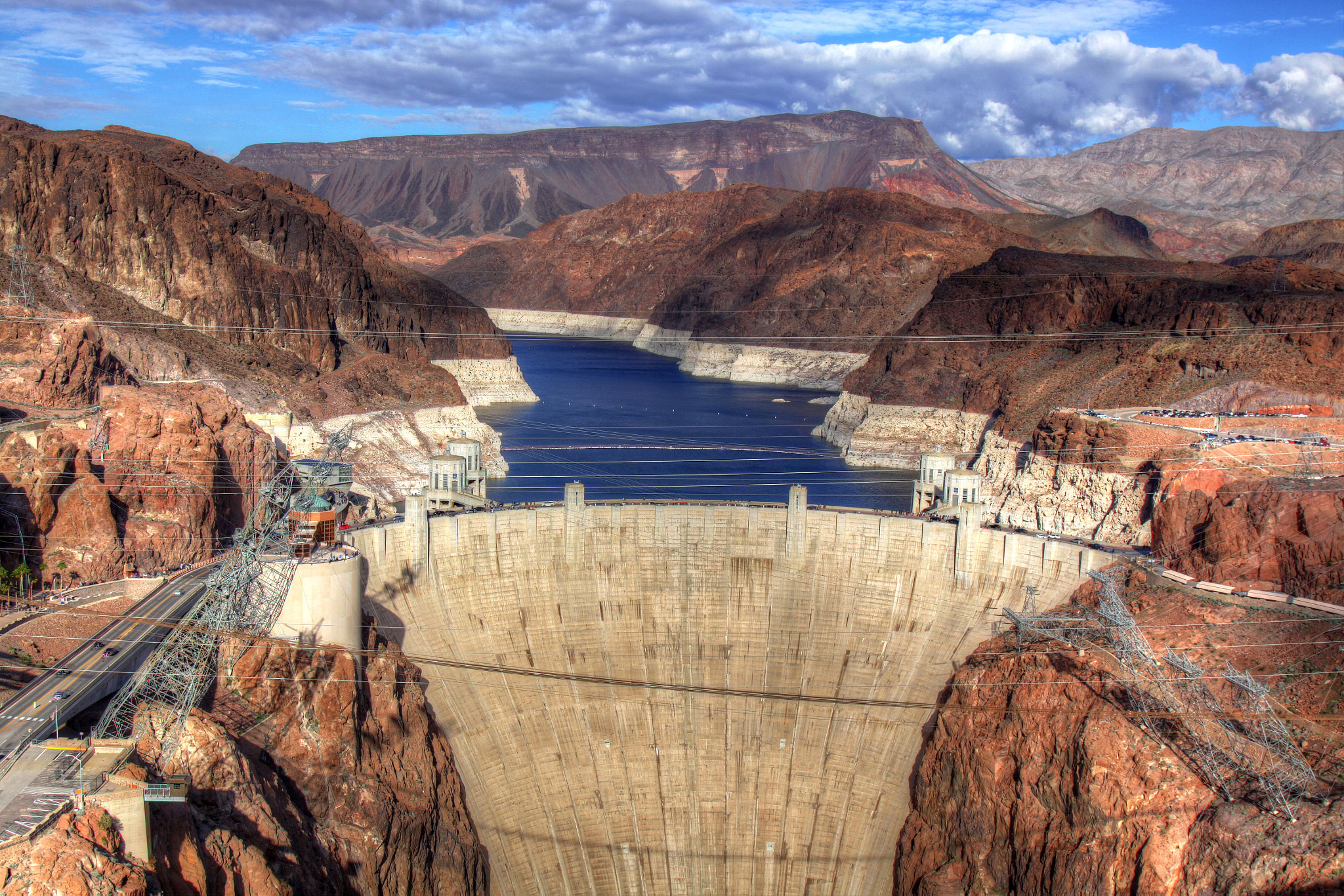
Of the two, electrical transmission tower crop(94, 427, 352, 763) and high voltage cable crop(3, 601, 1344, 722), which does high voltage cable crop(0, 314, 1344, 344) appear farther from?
high voltage cable crop(3, 601, 1344, 722)

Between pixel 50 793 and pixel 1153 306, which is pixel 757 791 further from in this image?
pixel 1153 306

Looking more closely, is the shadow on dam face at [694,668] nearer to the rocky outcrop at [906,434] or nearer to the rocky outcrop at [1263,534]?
the rocky outcrop at [1263,534]

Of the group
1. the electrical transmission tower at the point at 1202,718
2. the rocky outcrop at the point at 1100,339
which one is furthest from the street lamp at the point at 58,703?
the rocky outcrop at the point at 1100,339

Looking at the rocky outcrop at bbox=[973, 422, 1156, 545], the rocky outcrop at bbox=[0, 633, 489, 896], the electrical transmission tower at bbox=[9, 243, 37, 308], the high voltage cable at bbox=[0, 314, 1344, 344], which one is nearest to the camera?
the rocky outcrop at bbox=[0, 633, 489, 896]

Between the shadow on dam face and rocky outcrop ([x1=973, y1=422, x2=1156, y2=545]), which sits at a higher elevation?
rocky outcrop ([x1=973, y1=422, x2=1156, y2=545])

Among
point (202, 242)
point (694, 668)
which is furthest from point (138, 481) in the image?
point (202, 242)

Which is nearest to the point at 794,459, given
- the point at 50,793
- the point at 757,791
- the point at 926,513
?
the point at 926,513

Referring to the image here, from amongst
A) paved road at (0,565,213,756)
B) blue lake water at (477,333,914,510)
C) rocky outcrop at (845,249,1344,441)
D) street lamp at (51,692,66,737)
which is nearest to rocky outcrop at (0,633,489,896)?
street lamp at (51,692,66,737)
